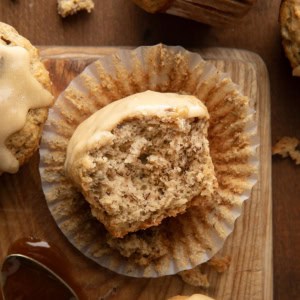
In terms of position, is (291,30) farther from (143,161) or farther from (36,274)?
(36,274)

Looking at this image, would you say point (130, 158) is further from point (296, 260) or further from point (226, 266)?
point (296, 260)

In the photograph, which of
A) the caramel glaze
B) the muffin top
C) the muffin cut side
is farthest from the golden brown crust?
the caramel glaze

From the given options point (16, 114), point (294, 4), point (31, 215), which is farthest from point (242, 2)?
point (31, 215)

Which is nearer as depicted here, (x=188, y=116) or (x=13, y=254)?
(x=188, y=116)

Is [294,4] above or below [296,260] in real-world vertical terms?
above

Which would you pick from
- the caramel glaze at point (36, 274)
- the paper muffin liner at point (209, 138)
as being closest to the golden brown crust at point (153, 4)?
the paper muffin liner at point (209, 138)

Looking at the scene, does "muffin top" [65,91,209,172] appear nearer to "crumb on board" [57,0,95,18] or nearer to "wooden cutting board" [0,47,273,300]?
"wooden cutting board" [0,47,273,300]
